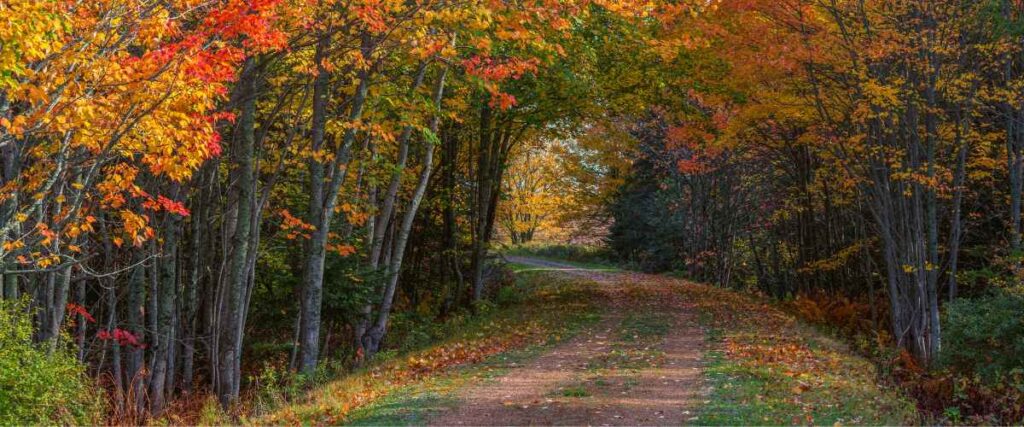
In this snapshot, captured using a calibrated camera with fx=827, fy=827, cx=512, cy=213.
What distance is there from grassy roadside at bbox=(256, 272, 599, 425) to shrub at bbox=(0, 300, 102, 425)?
2.18 meters

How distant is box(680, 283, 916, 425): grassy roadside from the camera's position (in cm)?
825

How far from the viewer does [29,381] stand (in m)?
8.82

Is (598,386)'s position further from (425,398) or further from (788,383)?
(788,383)

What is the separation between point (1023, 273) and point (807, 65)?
5.53 meters

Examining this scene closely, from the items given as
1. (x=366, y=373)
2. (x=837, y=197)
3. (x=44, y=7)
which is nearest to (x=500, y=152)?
(x=837, y=197)

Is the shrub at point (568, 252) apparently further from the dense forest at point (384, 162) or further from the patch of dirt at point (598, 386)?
the patch of dirt at point (598, 386)

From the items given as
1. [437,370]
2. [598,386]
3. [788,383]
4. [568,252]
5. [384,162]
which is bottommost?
[437,370]

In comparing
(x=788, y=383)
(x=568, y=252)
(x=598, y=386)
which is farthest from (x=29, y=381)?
(x=568, y=252)

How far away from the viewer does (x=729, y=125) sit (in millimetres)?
19625

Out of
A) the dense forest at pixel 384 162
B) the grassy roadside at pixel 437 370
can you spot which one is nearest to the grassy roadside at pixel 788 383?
the dense forest at pixel 384 162

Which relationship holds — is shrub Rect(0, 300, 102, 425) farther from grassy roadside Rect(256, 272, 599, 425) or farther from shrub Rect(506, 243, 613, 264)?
shrub Rect(506, 243, 613, 264)

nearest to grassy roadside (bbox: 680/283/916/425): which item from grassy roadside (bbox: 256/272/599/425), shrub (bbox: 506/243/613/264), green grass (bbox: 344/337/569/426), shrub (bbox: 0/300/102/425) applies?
green grass (bbox: 344/337/569/426)

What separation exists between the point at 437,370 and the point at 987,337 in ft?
25.3

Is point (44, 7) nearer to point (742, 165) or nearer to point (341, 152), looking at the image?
point (341, 152)
